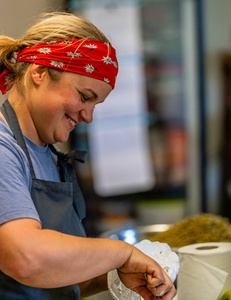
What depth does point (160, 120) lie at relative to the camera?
3771 mm

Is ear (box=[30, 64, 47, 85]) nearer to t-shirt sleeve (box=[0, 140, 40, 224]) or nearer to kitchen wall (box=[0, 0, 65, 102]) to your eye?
t-shirt sleeve (box=[0, 140, 40, 224])

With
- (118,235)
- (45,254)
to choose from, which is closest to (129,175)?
(118,235)

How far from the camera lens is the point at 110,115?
142 inches

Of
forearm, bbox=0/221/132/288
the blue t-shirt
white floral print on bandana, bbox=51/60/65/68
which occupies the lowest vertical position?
forearm, bbox=0/221/132/288

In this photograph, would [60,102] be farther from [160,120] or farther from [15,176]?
[160,120]

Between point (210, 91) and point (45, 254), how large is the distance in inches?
129

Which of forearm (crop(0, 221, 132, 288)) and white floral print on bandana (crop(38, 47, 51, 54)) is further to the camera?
white floral print on bandana (crop(38, 47, 51, 54))

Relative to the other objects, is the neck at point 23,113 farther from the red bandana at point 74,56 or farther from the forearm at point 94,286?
the forearm at point 94,286

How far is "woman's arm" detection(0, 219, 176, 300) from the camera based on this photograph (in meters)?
0.87

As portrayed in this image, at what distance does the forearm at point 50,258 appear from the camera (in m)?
0.86

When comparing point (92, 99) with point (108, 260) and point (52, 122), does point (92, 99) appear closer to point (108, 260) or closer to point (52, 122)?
point (52, 122)

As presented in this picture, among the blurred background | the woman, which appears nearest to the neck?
the woman

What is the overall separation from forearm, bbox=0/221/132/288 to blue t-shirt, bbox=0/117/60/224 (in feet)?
0.15

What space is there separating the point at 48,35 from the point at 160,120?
2694 millimetres
